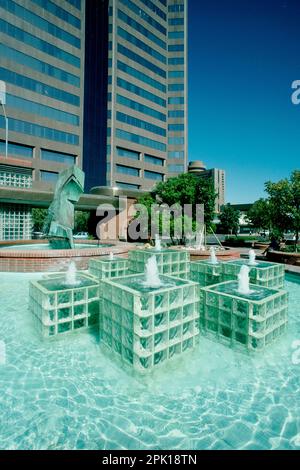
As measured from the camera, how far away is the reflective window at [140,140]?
44.9 meters

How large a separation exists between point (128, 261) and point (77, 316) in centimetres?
502

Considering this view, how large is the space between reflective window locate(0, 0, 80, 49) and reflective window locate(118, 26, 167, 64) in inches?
377

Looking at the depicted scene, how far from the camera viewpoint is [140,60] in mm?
47062

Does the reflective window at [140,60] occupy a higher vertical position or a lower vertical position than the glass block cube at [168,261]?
higher

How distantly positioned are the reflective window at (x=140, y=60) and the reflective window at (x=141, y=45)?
1861 millimetres

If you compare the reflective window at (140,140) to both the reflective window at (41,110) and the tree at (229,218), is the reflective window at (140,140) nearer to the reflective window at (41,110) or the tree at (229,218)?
the reflective window at (41,110)

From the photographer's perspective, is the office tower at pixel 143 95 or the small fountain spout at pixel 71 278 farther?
the office tower at pixel 143 95

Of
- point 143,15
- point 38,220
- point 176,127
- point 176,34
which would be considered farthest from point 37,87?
point 176,34

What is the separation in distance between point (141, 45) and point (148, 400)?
57743 millimetres

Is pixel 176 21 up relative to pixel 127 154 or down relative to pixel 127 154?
up

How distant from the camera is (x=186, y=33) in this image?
52.4 m

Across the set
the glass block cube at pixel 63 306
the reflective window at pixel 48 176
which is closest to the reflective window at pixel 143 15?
the reflective window at pixel 48 176

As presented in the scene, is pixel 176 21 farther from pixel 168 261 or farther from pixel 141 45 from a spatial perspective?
pixel 168 261

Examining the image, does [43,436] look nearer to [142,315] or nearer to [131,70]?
[142,315]
